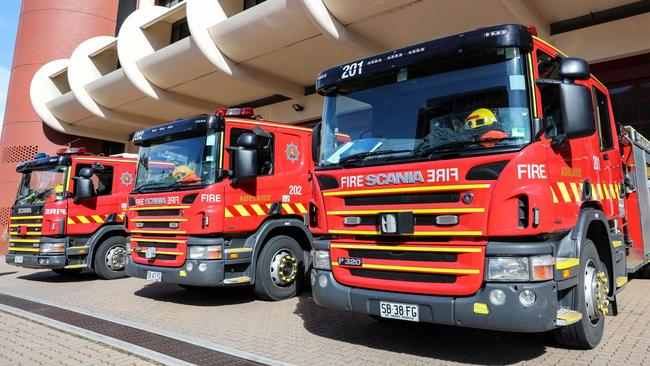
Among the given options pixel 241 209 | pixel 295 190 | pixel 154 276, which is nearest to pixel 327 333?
pixel 241 209

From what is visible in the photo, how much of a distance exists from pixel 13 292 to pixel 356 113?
792 cm

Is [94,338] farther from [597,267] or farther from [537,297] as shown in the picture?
[597,267]

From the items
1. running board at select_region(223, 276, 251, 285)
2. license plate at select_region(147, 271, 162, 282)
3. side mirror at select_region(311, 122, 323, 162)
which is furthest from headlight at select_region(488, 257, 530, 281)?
license plate at select_region(147, 271, 162, 282)

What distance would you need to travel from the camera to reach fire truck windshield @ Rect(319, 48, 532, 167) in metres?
3.62

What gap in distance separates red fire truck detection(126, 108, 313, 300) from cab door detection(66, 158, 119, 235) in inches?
113

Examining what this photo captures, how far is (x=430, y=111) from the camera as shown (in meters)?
3.96

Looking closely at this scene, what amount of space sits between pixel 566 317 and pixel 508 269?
24.6 inches

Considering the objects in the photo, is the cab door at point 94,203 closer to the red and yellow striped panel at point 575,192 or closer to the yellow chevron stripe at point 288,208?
the yellow chevron stripe at point 288,208

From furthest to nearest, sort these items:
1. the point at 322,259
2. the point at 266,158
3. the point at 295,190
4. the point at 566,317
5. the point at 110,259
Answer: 1. the point at 110,259
2. the point at 295,190
3. the point at 266,158
4. the point at 322,259
5. the point at 566,317

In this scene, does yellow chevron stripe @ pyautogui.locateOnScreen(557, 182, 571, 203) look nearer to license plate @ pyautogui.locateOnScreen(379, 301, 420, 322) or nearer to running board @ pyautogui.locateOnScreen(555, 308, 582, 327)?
running board @ pyautogui.locateOnScreen(555, 308, 582, 327)

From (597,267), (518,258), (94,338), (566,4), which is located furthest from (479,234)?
(566,4)

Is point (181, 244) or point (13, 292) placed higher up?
point (181, 244)

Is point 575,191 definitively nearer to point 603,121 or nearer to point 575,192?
point 575,192

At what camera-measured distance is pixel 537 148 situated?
350 centimetres
